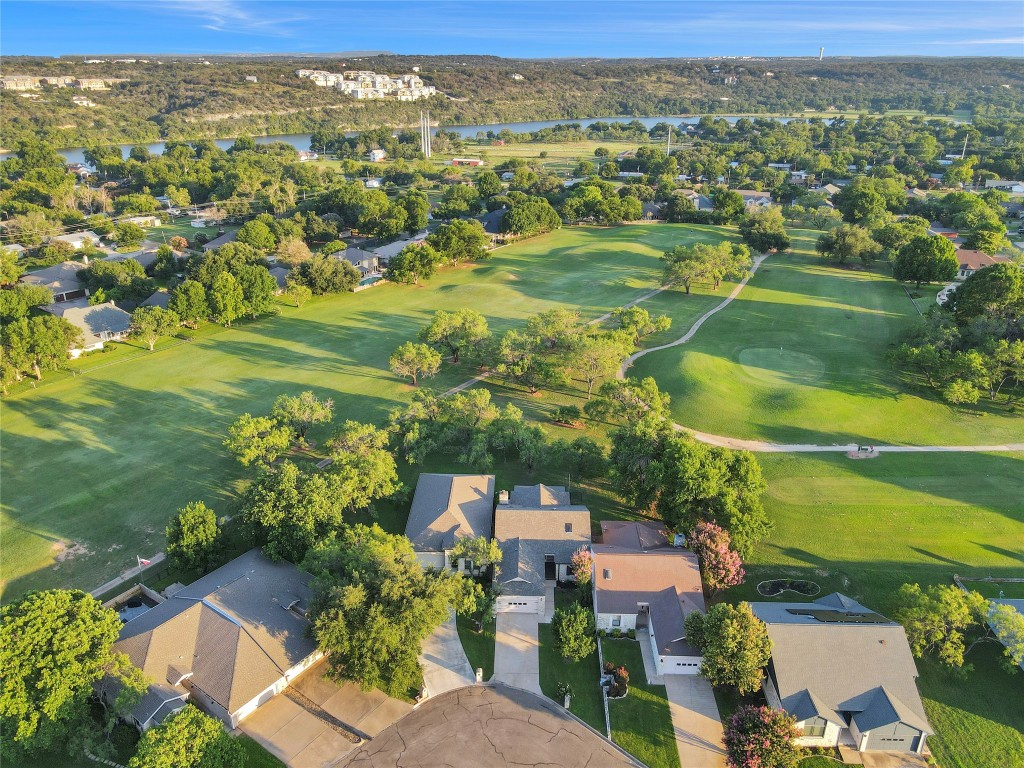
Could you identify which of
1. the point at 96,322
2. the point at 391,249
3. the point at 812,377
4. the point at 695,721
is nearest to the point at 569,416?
the point at 812,377

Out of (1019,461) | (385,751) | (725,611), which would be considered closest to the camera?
(385,751)

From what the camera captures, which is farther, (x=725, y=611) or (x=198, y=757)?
(x=725, y=611)

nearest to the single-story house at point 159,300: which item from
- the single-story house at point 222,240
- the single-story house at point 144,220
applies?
the single-story house at point 222,240

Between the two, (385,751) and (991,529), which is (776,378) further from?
(385,751)

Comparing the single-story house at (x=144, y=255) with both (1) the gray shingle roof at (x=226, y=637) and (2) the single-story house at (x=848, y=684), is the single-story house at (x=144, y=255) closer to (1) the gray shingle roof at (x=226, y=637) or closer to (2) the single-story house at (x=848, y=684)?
(1) the gray shingle roof at (x=226, y=637)

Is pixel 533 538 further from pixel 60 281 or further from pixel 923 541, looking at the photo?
pixel 60 281

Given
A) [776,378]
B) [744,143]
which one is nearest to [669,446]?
[776,378]
